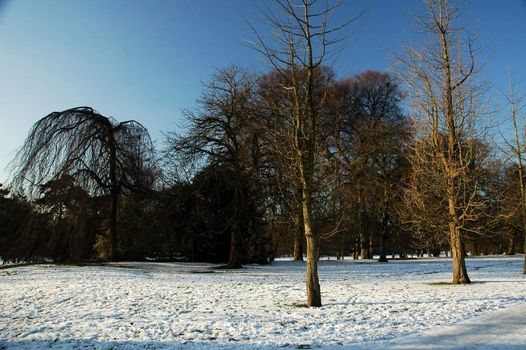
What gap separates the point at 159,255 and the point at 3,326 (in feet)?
61.4

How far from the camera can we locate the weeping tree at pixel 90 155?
18.6m

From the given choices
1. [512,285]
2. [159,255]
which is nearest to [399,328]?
[512,285]

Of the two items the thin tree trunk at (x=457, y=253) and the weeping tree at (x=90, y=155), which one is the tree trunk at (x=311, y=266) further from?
the weeping tree at (x=90, y=155)

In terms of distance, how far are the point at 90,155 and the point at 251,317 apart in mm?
14810

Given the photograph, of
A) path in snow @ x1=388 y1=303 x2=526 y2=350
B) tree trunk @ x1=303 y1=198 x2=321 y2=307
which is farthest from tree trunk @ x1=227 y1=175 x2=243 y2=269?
path in snow @ x1=388 y1=303 x2=526 y2=350

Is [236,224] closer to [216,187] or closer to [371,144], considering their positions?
[216,187]

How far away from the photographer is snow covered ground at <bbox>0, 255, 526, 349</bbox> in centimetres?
620

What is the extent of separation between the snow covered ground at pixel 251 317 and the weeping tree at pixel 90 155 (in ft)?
25.8

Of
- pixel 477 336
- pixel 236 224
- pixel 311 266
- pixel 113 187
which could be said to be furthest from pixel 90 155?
pixel 477 336

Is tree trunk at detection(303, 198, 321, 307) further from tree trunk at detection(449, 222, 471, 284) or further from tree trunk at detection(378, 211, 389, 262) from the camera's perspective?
tree trunk at detection(378, 211, 389, 262)

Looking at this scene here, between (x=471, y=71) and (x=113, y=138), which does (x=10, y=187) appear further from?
(x=471, y=71)

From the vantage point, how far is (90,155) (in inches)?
778

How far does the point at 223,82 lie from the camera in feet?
73.2

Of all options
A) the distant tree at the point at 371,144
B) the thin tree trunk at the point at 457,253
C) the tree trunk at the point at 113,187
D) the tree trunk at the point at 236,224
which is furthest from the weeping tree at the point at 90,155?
the thin tree trunk at the point at 457,253
